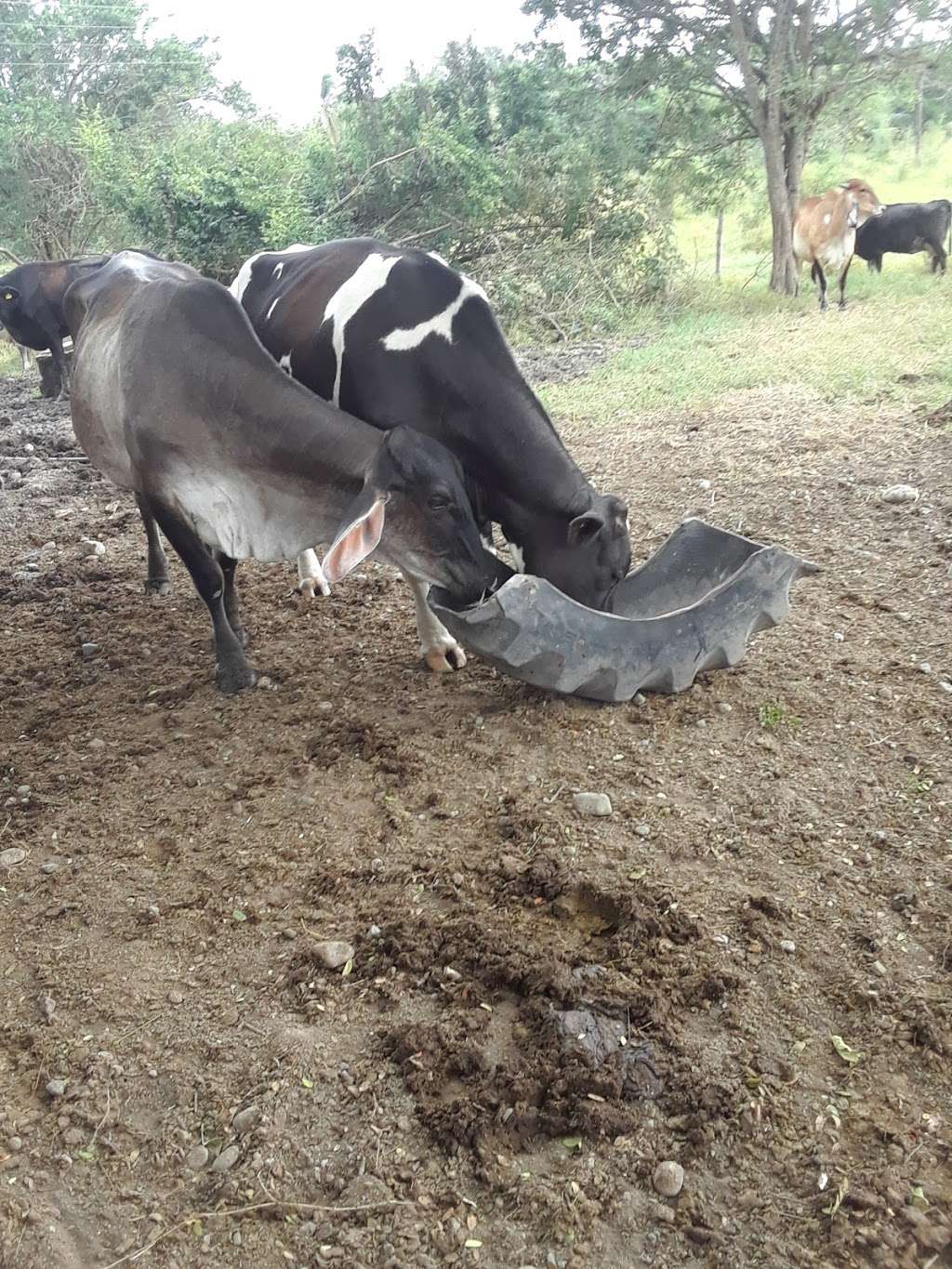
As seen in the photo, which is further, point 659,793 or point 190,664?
point 190,664

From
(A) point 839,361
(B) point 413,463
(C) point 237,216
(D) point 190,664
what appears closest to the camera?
(B) point 413,463

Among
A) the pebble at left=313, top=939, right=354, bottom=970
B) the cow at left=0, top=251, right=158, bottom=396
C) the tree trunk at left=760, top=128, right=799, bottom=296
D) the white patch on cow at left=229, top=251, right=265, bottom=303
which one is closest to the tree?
the tree trunk at left=760, top=128, right=799, bottom=296

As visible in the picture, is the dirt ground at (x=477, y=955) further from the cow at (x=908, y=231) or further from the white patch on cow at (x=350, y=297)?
the cow at (x=908, y=231)

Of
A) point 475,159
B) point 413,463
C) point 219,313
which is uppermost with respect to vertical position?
point 475,159

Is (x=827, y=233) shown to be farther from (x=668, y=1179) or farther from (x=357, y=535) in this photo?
(x=668, y=1179)

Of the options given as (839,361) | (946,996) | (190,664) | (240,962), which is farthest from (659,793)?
(839,361)

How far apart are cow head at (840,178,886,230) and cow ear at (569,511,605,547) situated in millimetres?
9762

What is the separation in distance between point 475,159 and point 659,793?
448 inches

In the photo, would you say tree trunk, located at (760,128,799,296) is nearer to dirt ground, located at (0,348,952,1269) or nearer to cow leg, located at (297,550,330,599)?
dirt ground, located at (0,348,952,1269)

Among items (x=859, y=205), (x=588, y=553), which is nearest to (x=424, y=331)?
(x=588, y=553)

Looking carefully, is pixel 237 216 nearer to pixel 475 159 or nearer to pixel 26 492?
pixel 475 159

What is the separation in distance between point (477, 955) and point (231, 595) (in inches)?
87.9

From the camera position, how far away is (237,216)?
1240 centimetres

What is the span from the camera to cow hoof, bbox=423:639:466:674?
3988 mm
